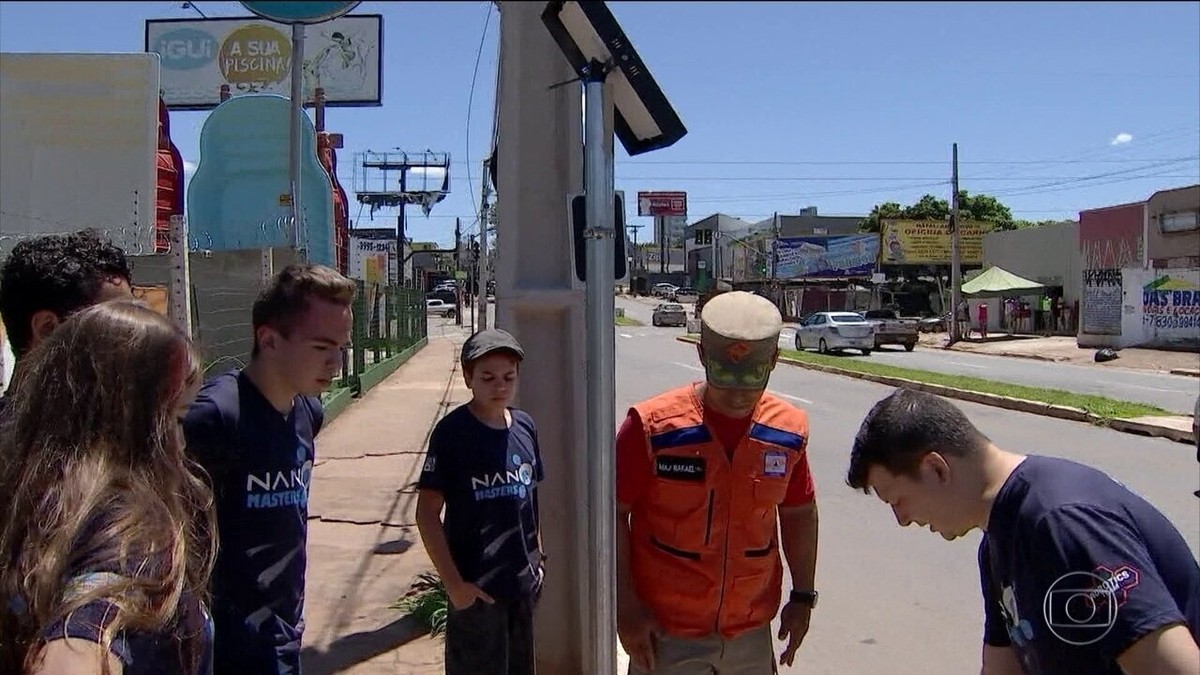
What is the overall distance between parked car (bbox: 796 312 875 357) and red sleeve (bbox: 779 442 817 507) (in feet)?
89.3

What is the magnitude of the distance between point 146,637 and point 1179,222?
3465 cm

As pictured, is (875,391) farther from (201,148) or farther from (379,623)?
(379,623)

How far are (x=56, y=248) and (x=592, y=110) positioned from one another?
135 centimetres

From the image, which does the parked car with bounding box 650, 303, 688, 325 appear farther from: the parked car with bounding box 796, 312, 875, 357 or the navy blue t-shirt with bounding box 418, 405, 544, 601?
the navy blue t-shirt with bounding box 418, 405, 544, 601

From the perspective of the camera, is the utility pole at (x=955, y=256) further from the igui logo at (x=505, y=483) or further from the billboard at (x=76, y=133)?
the igui logo at (x=505, y=483)

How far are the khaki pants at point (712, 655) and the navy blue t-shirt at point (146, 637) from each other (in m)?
1.45

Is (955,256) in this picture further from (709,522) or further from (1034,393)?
(709,522)

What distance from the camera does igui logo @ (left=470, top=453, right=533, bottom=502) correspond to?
10.7ft

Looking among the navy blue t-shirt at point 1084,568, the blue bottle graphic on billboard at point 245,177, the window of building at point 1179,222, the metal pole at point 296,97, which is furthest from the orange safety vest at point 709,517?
the window of building at point 1179,222

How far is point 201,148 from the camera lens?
508 inches

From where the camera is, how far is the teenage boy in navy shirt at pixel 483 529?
10.7ft

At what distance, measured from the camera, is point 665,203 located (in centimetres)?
11706

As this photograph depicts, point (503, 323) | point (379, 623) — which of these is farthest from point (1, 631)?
point (379, 623)

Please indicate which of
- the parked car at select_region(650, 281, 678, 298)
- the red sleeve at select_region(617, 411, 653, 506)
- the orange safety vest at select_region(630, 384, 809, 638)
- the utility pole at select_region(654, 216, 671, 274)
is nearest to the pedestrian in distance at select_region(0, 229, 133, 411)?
the red sleeve at select_region(617, 411, 653, 506)
